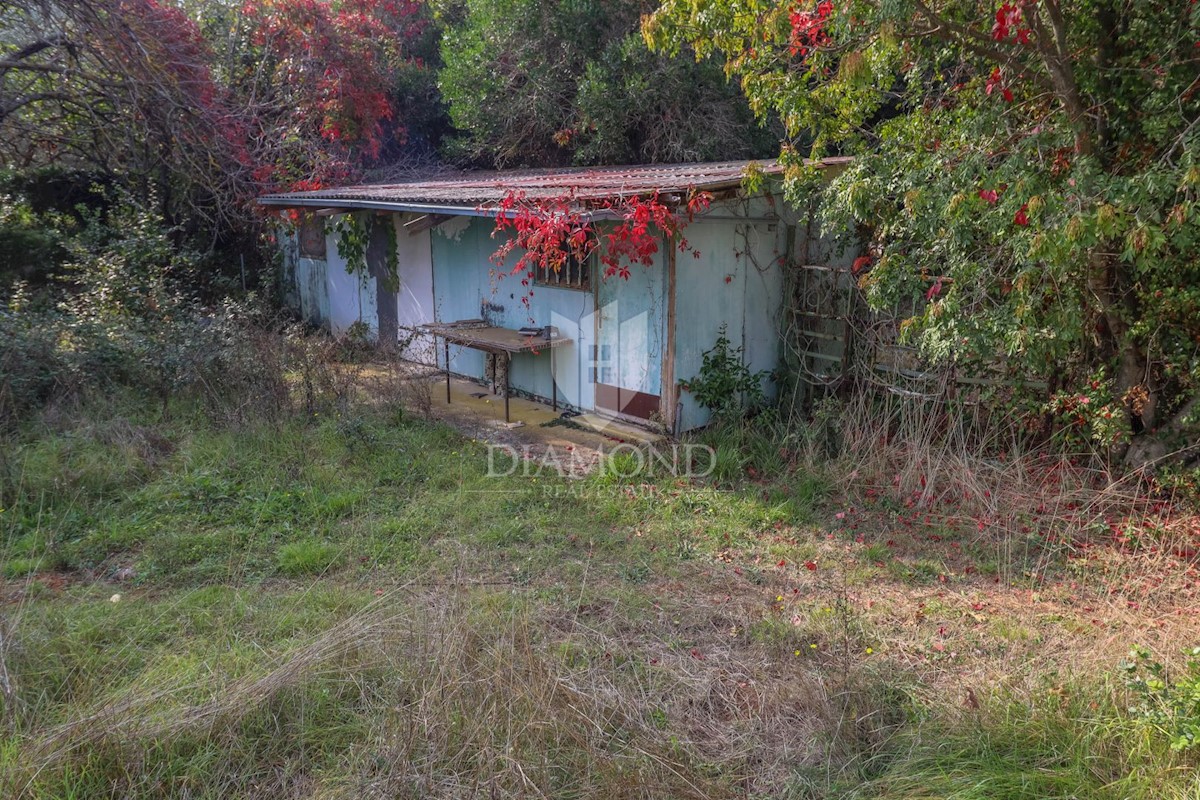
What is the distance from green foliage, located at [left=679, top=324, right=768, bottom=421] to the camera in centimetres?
762

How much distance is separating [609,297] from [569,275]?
71 cm

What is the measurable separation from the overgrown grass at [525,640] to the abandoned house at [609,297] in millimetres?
1615

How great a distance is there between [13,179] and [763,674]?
1371cm

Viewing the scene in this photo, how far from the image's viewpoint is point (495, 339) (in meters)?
8.50

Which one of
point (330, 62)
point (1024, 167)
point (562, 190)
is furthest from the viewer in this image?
point (330, 62)

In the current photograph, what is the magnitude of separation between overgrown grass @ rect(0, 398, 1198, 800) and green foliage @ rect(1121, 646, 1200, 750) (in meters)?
0.08

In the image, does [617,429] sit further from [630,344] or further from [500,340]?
[500,340]

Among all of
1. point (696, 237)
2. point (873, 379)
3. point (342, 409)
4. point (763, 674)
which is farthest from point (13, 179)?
point (763, 674)

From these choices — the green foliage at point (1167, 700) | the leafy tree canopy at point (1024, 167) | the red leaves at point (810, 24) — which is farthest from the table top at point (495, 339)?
the green foliage at point (1167, 700)

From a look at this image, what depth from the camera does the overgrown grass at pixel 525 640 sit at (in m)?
3.07

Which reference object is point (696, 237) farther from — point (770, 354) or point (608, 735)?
point (608, 735)

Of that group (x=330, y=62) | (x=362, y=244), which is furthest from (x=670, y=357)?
(x=330, y=62)

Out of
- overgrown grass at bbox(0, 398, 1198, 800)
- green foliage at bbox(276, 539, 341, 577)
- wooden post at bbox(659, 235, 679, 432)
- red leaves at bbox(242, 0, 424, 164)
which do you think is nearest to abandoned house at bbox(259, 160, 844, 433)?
wooden post at bbox(659, 235, 679, 432)

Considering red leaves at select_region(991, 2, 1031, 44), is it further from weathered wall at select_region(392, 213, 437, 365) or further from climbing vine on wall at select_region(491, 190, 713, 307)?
weathered wall at select_region(392, 213, 437, 365)
